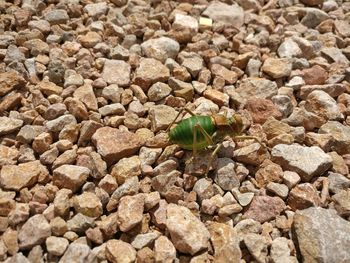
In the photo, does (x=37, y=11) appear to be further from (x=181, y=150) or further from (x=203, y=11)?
(x=181, y=150)

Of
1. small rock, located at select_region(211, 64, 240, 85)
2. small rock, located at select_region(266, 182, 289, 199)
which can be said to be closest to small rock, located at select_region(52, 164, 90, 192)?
small rock, located at select_region(266, 182, 289, 199)

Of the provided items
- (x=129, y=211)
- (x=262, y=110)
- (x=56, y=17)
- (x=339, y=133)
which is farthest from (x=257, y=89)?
(x=56, y=17)

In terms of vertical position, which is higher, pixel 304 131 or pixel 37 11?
pixel 37 11

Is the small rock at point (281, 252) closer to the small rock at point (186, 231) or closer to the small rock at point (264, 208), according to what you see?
the small rock at point (264, 208)

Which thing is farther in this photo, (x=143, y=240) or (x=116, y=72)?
(x=116, y=72)

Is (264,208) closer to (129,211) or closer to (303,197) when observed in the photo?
(303,197)

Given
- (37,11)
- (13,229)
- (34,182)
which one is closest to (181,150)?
(34,182)

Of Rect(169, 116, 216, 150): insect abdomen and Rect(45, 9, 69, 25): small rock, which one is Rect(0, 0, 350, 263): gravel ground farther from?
A: Rect(169, 116, 216, 150): insect abdomen
